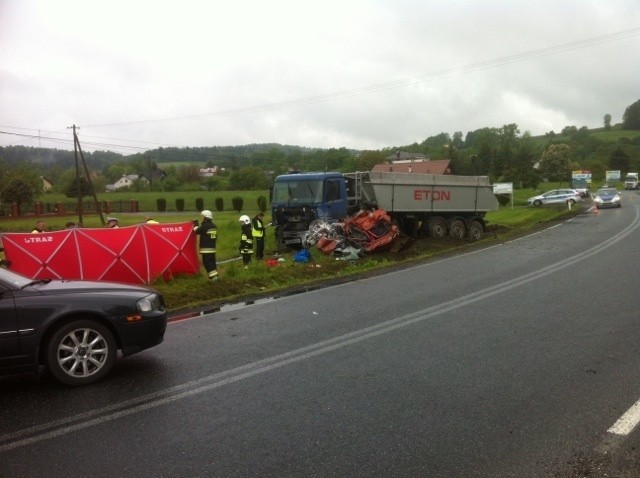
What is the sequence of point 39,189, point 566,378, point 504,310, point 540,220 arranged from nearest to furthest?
point 566,378 < point 504,310 < point 540,220 < point 39,189

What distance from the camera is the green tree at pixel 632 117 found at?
154125 millimetres

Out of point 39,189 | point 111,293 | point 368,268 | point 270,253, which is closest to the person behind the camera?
point 111,293

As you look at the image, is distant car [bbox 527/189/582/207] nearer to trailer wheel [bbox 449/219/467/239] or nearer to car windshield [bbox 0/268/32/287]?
trailer wheel [bbox 449/219/467/239]

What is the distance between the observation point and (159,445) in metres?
4.09

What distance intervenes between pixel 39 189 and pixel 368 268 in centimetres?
6274

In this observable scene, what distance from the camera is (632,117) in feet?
513

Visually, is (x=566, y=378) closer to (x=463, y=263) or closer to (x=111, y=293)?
(x=111, y=293)

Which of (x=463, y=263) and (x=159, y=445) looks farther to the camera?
(x=463, y=263)

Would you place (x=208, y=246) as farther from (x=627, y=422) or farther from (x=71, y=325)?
(x=627, y=422)

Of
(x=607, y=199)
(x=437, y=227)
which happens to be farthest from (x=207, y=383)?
(x=607, y=199)

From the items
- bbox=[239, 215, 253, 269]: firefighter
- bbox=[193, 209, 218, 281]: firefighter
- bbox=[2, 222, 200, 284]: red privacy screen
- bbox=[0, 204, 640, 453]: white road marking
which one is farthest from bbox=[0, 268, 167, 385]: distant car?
bbox=[239, 215, 253, 269]: firefighter

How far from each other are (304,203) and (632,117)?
168 m

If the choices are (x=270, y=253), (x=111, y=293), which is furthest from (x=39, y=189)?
(x=111, y=293)

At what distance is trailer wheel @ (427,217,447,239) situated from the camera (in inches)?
810
